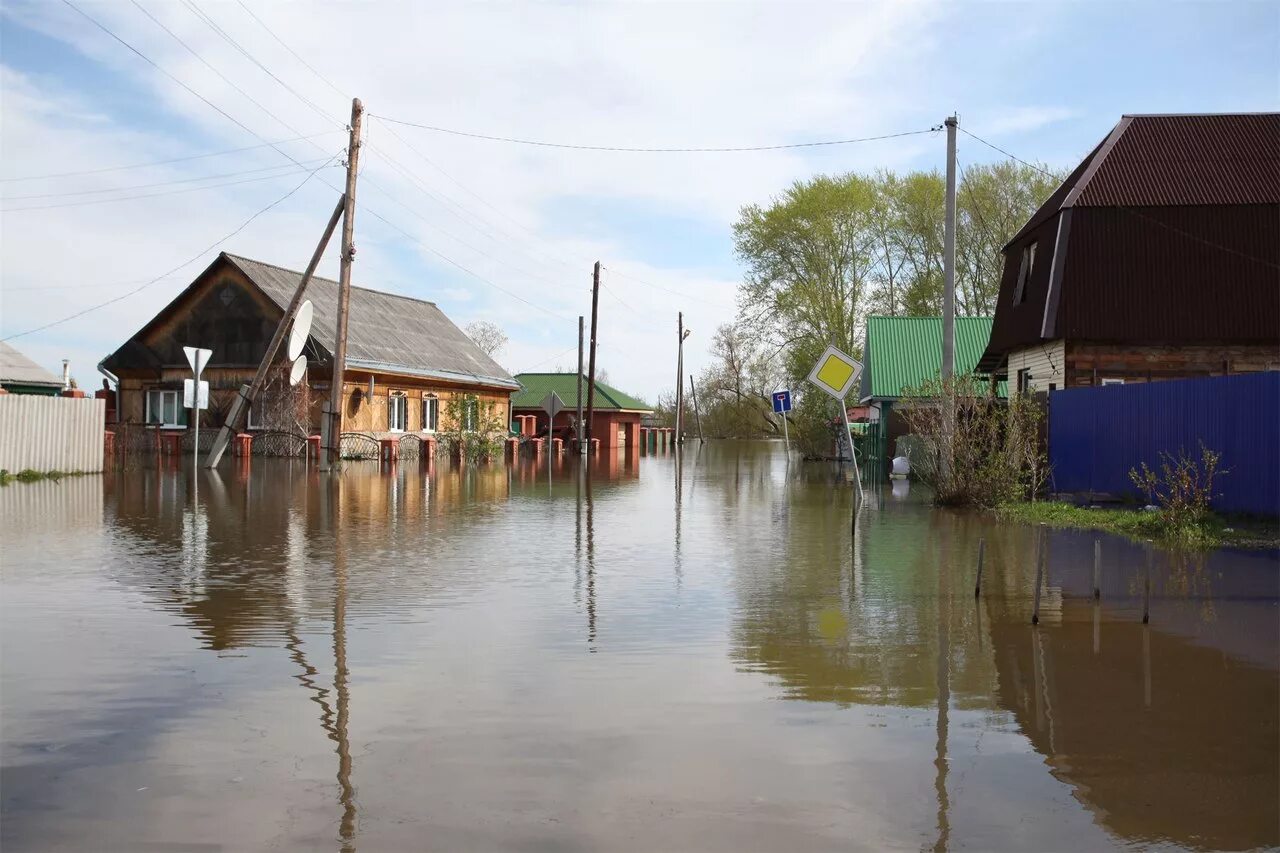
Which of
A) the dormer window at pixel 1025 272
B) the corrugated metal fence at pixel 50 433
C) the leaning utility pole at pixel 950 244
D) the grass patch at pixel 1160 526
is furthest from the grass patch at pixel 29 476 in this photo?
the dormer window at pixel 1025 272

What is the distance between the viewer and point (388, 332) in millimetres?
43719

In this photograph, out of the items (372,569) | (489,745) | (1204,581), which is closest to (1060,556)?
(1204,581)

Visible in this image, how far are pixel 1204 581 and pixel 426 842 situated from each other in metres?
9.05

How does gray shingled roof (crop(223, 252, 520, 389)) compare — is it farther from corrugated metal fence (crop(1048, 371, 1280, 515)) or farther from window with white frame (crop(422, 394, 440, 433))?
corrugated metal fence (crop(1048, 371, 1280, 515))

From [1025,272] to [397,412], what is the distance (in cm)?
2224

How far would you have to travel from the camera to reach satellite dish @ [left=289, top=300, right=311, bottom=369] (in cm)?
3145

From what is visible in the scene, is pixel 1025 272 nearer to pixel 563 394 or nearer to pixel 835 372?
pixel 835 372

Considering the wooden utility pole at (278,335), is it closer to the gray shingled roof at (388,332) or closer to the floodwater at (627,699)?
the gray shingled roof at (388,332)

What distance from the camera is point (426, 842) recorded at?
4418 mm

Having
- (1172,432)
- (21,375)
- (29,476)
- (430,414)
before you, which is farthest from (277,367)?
(1172,432)

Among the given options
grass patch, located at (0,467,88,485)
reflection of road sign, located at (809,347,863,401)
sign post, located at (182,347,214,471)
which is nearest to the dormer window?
reflection of road sign, located at (809,347,863,401)

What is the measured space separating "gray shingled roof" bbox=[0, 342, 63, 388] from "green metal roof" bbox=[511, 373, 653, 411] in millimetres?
23202

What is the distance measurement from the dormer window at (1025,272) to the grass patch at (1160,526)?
10.9 metres

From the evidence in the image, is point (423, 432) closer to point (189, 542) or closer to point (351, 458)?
point (351, 458)
